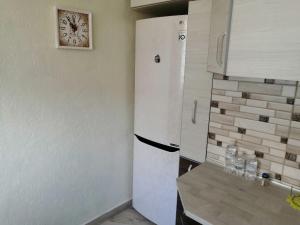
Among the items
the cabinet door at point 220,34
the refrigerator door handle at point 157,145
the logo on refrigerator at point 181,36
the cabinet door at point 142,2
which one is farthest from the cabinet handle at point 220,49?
the refrigerator door handle at point 157,145

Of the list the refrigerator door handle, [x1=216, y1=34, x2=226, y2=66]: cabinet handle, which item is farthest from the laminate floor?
[x1=216, y1=34, x2=226, y2=66]: cabinet handle

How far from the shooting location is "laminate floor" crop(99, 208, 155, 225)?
2113 mm

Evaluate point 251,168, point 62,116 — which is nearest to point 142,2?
point 62,116

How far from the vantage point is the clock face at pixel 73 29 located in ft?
4.98

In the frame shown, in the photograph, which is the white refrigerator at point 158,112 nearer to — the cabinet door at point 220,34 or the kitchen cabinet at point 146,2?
the kitchen cabinet at point 146,2

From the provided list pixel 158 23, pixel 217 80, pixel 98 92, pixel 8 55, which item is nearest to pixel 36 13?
pixel 8 55

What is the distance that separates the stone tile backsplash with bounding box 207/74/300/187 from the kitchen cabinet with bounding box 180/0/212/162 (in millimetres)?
53

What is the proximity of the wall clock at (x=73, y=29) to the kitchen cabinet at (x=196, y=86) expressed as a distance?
2.27 feet

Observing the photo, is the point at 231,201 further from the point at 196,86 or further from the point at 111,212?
the point at 111,212

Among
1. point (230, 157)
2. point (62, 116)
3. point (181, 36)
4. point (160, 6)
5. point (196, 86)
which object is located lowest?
point (230, 157)

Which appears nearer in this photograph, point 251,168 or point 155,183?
point 251,168

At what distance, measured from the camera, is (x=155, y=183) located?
1.97m

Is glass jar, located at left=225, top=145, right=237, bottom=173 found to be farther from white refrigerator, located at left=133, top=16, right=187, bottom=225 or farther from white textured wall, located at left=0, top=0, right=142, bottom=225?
white textured wall, located at left=0, top=0, right=142, bottom=225

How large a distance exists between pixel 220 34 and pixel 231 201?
0.78 meters
